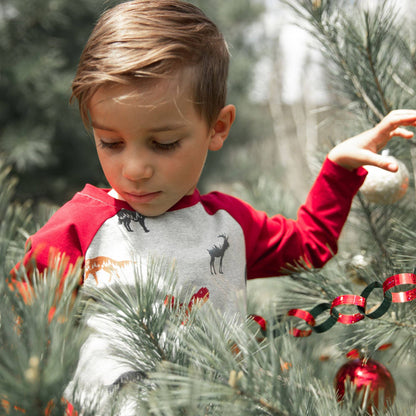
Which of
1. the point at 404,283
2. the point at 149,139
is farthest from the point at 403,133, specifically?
the point at 149,139

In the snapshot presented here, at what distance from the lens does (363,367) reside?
49 cm

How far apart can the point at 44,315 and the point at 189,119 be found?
11.8 inches

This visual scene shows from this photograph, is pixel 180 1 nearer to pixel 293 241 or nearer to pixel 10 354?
pixel 293 241

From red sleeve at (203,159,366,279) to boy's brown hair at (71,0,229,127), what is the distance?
0.16 meters

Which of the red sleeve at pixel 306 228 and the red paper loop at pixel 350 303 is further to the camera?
the red sleeve at pixel 306 228

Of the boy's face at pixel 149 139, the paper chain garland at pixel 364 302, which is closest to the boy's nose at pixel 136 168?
the boy's face at pixel 149 139

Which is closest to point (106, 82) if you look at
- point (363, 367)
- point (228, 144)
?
point (363, 367)

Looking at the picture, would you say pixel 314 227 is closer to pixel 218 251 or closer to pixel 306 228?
pixel 306 228

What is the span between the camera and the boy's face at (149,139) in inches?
18.7

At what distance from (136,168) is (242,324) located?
21cm

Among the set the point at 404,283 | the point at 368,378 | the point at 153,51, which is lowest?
the point at 368,378

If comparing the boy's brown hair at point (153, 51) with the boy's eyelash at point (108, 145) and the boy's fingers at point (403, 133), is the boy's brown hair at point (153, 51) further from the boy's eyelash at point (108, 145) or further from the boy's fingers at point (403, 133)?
the boy's fingers at point (403, 133)

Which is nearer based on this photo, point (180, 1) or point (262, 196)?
point (180, 1)

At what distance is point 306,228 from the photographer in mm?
653
